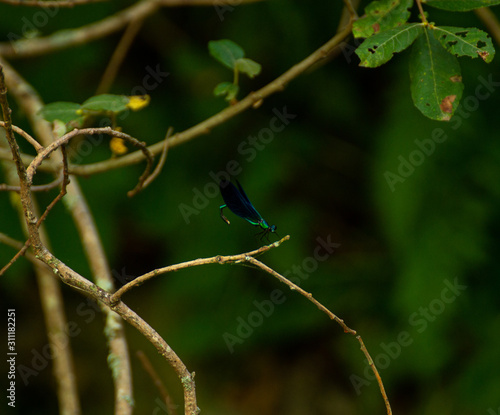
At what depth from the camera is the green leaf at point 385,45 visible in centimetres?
111

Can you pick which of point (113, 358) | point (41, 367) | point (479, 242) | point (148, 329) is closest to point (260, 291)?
point (479, 242)

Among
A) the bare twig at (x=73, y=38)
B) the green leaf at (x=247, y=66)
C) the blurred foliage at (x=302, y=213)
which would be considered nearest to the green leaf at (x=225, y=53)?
the green leaf at (x=247, y=66)

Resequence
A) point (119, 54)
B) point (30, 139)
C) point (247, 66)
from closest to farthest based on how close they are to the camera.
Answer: point (30, 139)
point (247, 66)
point (119, 54)

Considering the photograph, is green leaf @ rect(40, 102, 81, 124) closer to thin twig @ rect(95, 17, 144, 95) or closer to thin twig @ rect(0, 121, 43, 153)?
thin twig @ rect(0, 121, 43, 153)

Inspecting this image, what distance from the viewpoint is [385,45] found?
3.65 feet

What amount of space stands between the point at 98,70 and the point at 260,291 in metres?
1.40

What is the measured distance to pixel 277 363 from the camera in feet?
11.0

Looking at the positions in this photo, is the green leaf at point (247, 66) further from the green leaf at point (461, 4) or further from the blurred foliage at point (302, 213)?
the blurred foliage at point (302, 213)

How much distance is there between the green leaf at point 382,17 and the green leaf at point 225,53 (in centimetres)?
35

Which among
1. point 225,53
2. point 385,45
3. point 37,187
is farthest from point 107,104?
point 385,45

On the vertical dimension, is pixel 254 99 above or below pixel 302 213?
below

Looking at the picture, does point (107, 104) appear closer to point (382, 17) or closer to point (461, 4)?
point (382, 17)

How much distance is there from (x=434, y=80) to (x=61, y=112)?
32.5 inches

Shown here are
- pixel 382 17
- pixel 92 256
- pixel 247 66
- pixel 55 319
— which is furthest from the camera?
pixel 55 319
